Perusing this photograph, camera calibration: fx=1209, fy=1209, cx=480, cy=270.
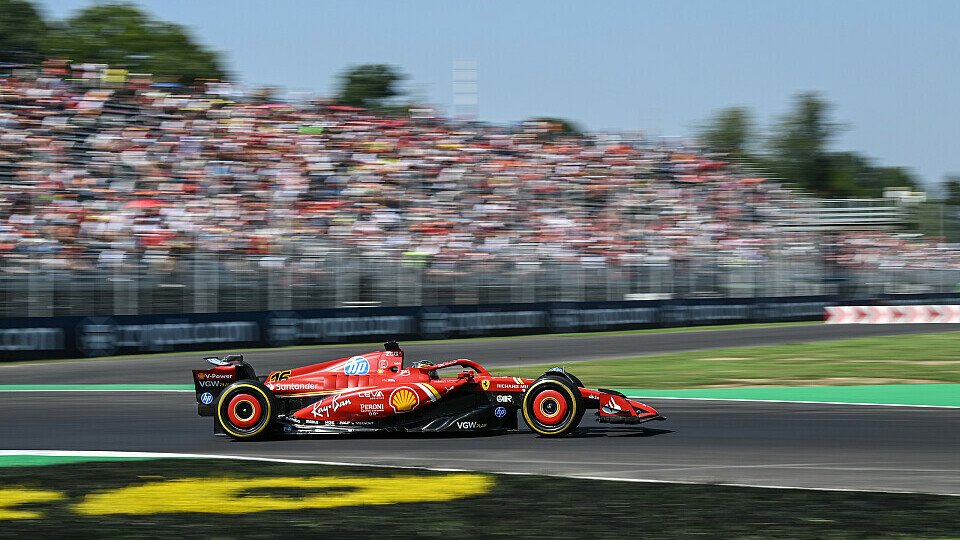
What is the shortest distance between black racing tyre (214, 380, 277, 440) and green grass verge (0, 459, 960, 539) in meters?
1.97

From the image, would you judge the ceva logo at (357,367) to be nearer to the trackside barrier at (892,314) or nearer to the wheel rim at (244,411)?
the wheel rim at (244,411)

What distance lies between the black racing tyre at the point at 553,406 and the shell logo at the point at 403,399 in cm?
94

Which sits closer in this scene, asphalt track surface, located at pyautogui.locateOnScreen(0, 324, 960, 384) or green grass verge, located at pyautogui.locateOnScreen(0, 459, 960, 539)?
green grass verge, located at pyautogui.locateOnScreen(0, 459, 960, 539)

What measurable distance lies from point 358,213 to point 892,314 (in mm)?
15697

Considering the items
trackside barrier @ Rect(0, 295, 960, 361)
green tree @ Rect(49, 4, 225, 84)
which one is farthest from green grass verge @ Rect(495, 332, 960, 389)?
green tree @ Rect(49, 4, 225, 84)

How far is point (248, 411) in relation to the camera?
34.0 ft

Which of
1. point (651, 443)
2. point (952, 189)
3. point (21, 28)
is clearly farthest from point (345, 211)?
point (952, 189)

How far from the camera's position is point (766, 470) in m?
8.59

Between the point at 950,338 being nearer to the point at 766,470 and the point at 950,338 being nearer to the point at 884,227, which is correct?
the point at 884,227

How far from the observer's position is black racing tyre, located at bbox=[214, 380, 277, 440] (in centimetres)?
1034

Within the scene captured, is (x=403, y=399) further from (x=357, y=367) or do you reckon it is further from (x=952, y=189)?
(x=952, y=189)

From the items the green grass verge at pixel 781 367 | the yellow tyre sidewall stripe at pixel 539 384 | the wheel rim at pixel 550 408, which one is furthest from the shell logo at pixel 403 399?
the green grass verge at pixel 781 367

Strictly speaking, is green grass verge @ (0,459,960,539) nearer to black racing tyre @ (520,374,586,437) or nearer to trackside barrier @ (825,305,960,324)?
black racing tyre @ (520,374,586,437)

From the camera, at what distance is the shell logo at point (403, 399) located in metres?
10.3
